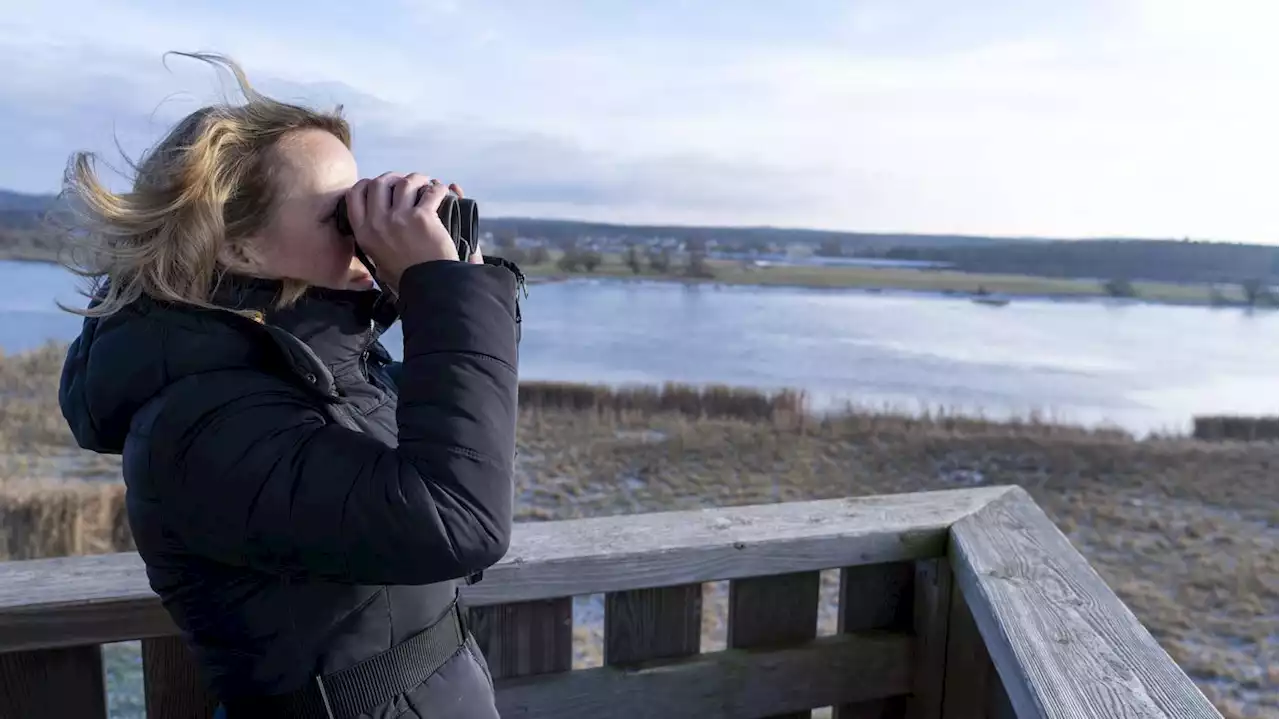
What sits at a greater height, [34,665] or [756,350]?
[34,665]

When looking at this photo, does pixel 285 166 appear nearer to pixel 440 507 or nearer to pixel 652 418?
pixel 440 507

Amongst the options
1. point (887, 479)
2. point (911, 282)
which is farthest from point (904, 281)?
point (887, 479)

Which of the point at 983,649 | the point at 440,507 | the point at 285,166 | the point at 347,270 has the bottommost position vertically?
the point at 983,649

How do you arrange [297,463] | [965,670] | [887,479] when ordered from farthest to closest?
[887,479] < [965,670] < [297,463]

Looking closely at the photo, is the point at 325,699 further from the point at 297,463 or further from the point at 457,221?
the point at 457,221

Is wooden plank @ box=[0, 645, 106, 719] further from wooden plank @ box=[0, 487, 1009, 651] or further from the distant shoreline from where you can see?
the distant shoreline

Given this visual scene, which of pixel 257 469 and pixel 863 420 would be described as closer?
pixel 257 469

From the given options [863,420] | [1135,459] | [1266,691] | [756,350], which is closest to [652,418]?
[863,420]

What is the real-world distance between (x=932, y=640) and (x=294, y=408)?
1.02 meters

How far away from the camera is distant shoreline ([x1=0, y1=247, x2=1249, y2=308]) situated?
A: 30.7 m

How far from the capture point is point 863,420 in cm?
1249

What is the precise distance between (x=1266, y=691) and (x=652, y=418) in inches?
365

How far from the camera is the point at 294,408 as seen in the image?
0.77m

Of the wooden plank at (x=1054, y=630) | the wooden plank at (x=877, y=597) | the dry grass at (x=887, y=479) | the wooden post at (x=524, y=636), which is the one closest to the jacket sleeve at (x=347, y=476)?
the wooden post at (x=524, y=636)
